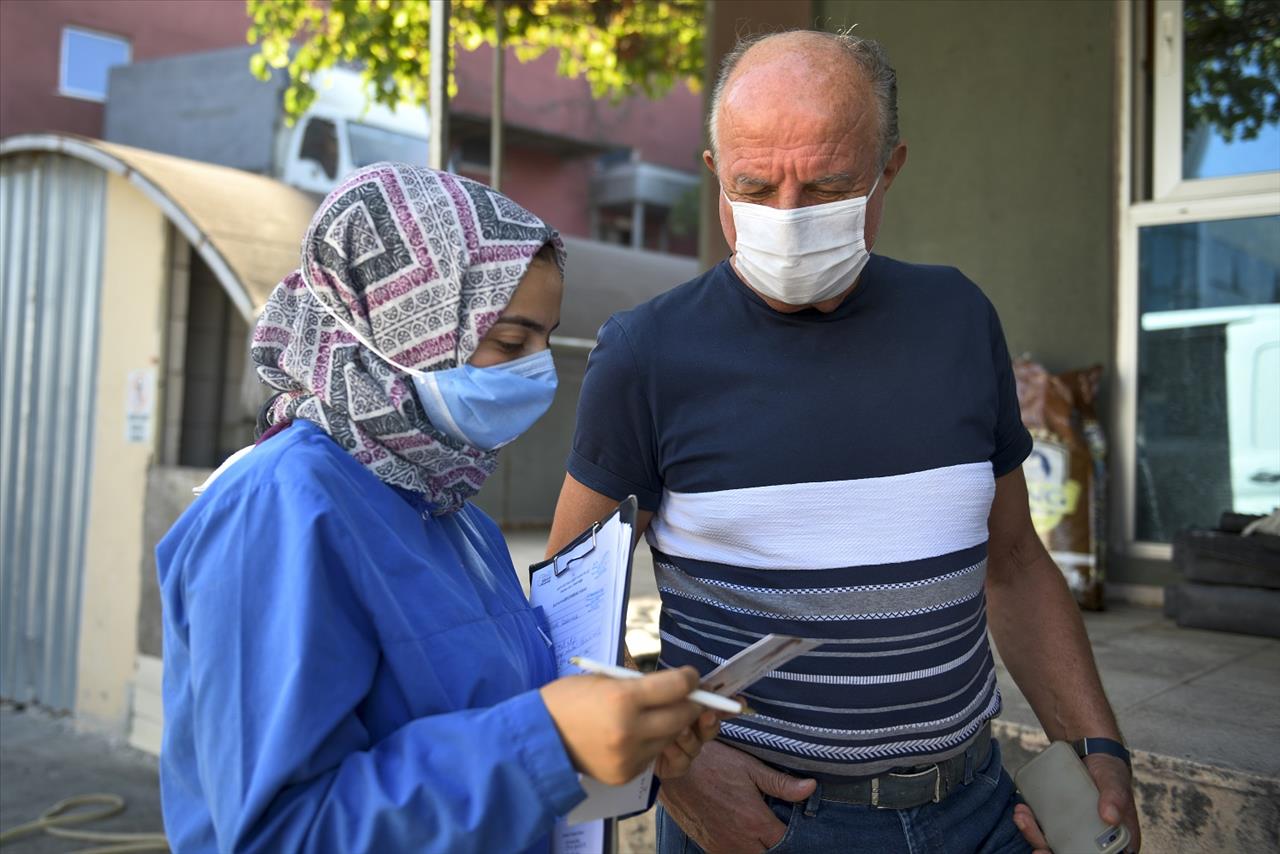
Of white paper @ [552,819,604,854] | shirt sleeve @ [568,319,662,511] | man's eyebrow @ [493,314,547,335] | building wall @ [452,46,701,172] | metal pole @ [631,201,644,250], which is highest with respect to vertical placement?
building wall @ [452,46,701,172]

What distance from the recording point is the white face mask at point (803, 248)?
1.64m

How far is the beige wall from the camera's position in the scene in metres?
6.49

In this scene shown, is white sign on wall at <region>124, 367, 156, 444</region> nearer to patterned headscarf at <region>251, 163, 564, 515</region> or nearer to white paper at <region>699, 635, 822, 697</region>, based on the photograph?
patterned headscarf at <region>251, 163, 564, 515</region>

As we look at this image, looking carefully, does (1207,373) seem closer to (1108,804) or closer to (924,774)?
(1108,804)

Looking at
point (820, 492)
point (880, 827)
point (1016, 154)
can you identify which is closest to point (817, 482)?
point (820, 492)

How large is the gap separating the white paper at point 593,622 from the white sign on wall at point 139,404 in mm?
5600

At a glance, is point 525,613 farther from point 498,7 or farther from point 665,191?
point 665,191

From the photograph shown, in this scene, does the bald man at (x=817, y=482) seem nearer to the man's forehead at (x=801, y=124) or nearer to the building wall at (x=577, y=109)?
the man's forehead at (x=801, y=124)

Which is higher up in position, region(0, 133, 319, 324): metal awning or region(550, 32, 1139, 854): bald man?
region(0, 133, 319, 324): metal awning

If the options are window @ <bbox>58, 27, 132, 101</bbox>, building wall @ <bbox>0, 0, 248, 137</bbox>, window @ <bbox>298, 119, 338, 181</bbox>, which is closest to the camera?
window @ <bbox>298, 119, 338, 181</bbox>

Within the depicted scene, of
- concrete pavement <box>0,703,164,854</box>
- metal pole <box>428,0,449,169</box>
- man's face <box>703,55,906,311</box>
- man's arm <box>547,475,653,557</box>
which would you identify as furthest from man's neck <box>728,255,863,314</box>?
concrete pavement <box>0,703,164,854</box>

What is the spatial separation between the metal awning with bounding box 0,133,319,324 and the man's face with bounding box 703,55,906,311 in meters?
4.35

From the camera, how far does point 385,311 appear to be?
4.39 feet

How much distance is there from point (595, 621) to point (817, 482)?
1.33 ft
